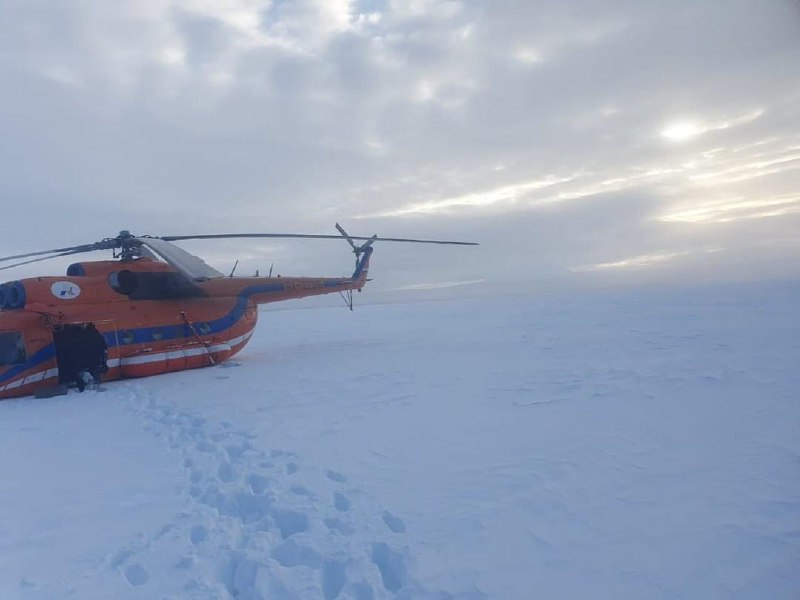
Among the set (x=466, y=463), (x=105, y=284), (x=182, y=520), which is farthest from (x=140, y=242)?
(x=466, y=463)

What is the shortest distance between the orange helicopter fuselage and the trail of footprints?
22.4ft

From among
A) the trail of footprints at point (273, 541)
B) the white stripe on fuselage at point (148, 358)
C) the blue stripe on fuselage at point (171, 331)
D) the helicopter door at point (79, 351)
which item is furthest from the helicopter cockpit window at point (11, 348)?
Result: the trail of footprints at point (273, 541)

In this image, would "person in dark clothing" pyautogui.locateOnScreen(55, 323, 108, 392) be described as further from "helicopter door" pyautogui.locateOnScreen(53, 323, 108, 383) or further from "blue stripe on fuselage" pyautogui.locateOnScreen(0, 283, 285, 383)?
"blue stripe on fuselage" pyautogui.locateOnScreen(0, 283, 285, 383)

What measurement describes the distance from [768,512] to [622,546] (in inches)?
50.8

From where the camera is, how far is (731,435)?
535cm

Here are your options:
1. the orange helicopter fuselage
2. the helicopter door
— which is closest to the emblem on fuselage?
the orange helicopter fuselage

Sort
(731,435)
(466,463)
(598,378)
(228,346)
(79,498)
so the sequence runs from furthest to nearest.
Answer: (228,346) → (598,378) → (731,435) → (466,463) → (79,498)

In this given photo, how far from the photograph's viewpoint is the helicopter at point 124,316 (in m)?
9.64

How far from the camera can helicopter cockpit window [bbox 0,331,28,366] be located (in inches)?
372

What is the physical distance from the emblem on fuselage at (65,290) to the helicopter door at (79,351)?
60 centimetres

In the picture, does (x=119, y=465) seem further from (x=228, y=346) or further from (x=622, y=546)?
(x=228, y=346)

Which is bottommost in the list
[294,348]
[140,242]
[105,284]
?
[294,348]

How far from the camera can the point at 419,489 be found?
171 inches

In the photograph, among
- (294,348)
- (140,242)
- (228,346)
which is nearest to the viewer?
(140,242)
